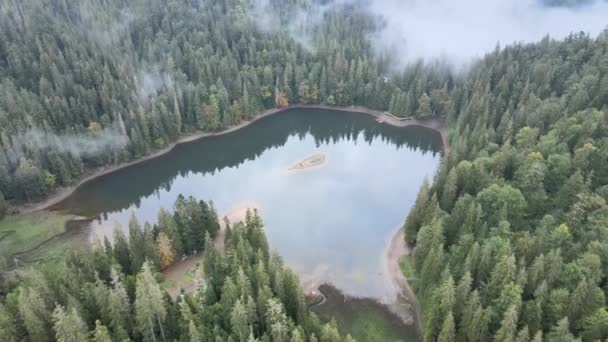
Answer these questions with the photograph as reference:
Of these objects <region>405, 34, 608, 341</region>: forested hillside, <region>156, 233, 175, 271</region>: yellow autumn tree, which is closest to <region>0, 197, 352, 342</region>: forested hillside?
<region>156, 233, 175, 271</region>: yellow autumn tree

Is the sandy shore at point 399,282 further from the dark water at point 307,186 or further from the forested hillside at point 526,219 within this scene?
the forested hillside at point 526,219

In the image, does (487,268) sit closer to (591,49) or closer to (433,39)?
(591,49)

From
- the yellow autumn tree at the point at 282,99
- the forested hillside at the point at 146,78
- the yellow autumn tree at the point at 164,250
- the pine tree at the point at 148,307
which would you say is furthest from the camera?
the yellow autumn tree at the point at 282,99

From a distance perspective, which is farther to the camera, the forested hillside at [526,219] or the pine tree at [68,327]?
→ the forested hillside at [526,219]

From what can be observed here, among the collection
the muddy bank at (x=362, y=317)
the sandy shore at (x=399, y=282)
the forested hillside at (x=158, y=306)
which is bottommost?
the muddy bank at (x=362, y=317)

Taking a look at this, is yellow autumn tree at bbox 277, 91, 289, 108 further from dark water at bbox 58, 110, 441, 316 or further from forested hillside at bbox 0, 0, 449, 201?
dark water at bbox 58, 110, 441, 316

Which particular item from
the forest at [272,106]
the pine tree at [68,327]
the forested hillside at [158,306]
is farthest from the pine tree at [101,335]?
the pine tree at [68,327]

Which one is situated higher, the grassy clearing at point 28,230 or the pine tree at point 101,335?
the pine tree at point 101,335

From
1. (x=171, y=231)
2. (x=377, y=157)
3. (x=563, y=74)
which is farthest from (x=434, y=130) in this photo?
(x=171, y=231)
